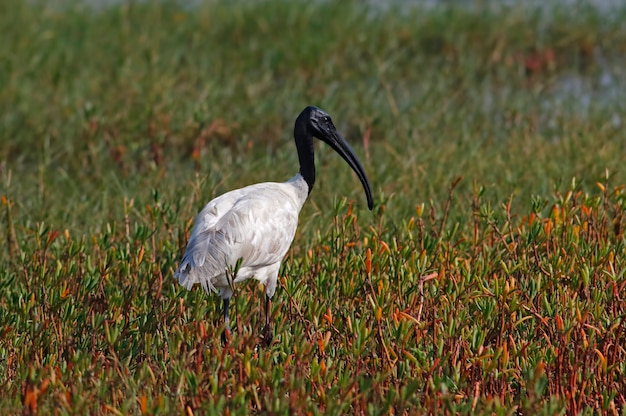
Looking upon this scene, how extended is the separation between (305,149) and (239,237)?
2.81ft

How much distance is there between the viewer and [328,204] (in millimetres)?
7176

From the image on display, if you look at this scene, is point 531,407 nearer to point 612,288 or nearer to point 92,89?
point 612,288

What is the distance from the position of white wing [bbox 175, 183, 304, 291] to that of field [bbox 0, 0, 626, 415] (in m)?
0.17

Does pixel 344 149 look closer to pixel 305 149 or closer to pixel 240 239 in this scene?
pixel 305 149

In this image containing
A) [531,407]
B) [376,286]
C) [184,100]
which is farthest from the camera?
[184,100]

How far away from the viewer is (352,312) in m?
4.90

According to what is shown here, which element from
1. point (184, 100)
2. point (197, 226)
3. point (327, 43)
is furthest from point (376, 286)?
point (327, 43)

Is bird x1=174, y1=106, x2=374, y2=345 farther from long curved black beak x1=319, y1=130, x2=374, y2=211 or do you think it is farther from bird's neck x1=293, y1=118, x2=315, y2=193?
long curved black beak x1=319, y1=130, x2=374, y2=211

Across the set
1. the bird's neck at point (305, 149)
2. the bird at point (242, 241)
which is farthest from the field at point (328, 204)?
the bird's neck at point (305, 149)

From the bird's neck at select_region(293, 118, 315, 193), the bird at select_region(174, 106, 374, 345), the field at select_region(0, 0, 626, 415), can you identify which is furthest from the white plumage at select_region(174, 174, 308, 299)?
the bird's neck at select_region(293, 118, 315, 193)

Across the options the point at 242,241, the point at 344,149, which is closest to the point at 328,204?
the point at 344,149

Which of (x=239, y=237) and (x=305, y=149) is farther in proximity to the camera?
(x=305, y=149)

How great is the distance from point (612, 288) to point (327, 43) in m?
6.03

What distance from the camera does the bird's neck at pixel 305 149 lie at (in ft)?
18.8
